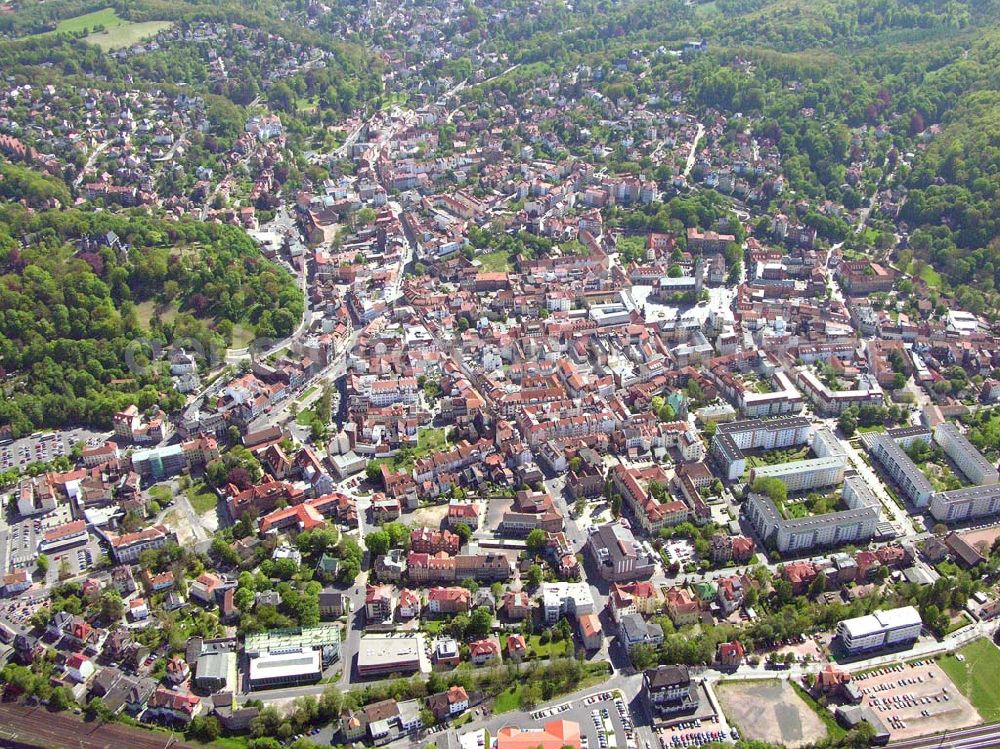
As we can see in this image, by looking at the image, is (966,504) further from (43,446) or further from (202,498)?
(43,446)

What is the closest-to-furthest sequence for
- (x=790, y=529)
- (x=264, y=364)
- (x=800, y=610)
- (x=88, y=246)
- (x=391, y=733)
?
1. (x=391, y=733)
2. (x=800, y=610)
3. (x=790, y=529)
4. (x=264, y=364)
5. (x=88, y=246)

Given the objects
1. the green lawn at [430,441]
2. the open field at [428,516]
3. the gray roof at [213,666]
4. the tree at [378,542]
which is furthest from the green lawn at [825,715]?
the gray roof at [213,666]

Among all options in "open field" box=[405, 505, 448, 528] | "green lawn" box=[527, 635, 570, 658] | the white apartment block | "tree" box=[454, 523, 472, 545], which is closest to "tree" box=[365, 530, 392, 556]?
"open field" box=[405, 505, 448, 528]

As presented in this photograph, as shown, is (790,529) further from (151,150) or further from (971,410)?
(151,150)

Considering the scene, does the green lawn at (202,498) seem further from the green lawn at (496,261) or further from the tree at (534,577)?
the green lawn at (496,261)

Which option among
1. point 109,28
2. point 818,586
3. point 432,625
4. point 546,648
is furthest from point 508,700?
point 109,28

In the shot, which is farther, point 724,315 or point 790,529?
point 724,315

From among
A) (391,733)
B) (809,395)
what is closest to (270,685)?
(391,733)
